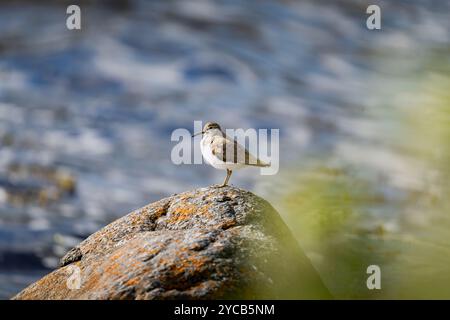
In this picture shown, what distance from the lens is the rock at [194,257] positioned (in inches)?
277

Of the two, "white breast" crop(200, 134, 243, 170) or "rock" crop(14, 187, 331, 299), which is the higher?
"white breast" crop(200, 134, 243, 170)

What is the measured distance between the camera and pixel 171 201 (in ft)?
30.0

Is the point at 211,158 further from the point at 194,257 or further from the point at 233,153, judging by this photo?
the point at 194,257

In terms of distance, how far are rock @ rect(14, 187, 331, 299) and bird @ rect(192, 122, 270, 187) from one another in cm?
52

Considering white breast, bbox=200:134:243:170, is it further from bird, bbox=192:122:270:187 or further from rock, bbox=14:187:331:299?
rock, bbox=14:187:331:299

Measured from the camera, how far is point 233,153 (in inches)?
373

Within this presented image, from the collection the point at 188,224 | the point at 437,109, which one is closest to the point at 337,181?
the point at 437,109

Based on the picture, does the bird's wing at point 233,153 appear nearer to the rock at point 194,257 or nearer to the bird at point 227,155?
the bird at point 227,155

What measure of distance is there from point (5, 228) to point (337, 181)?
1531 inches

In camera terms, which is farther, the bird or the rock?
the bird

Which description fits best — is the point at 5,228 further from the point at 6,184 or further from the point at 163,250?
the point at 163,250

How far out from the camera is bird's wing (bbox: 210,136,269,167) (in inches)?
371

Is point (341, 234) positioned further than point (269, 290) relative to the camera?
No

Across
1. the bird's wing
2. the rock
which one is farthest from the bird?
the rock
